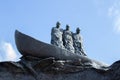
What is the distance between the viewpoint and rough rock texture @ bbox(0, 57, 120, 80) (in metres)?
11.0

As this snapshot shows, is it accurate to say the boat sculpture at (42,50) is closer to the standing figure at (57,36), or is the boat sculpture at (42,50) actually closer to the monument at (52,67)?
the monument at (52,67)

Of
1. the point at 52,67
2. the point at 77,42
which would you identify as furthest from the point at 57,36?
the point at 52,67

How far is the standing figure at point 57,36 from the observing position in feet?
42.2

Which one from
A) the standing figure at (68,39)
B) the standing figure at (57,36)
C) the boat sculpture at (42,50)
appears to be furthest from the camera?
the standing figure at (68,39)

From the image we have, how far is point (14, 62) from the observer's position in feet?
36.8

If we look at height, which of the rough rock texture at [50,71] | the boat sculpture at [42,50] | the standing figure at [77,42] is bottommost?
the rough rock texture at [50,71]

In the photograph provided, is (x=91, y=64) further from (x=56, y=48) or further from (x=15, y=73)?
(x=15, y=73)

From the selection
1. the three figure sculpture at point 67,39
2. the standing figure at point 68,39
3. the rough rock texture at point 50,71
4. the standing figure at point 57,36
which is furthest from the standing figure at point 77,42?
the rough rock texture at point 50,71

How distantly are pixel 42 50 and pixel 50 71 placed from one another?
2.37 feet

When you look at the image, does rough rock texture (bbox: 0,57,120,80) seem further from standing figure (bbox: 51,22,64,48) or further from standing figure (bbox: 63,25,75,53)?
standing figure (bbox: 63,25,75,53)

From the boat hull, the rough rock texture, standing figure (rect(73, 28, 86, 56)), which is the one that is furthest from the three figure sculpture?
the rough rock texture

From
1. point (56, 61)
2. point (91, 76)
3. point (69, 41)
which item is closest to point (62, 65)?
point (56, 61)

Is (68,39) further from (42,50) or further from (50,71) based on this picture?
(50,71)

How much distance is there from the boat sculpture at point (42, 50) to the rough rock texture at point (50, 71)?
22 centimetres
